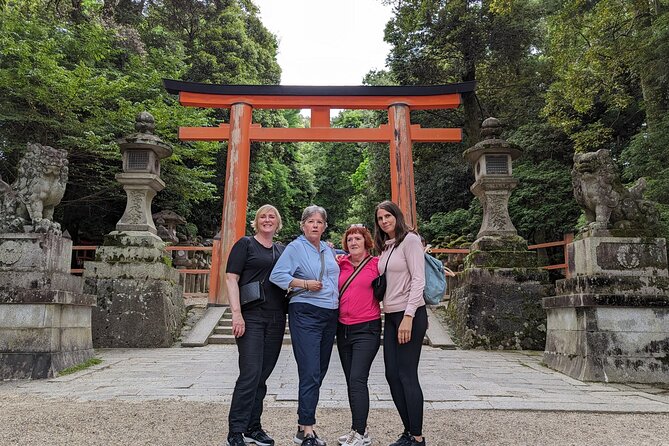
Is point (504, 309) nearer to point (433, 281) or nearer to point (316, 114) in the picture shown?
point (433, 281)

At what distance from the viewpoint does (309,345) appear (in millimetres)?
2838

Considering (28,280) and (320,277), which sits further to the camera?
(28,280)

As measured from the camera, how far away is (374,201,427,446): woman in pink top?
9.02 feet

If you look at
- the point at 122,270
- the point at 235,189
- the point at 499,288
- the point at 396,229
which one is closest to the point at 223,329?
the point at 122,270

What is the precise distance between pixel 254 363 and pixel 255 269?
0.53 metres

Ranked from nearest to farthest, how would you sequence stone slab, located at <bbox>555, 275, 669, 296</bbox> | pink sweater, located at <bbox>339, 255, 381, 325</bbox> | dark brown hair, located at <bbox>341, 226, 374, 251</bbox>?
pink sweater, located at <bbox>339, 255, 381, 325</bbox>
dark brown hair, located at <bbox>341, 226, 374, 251</bbox>
stone slab, located at <bbox>555, 275, 669, 296</bbox>

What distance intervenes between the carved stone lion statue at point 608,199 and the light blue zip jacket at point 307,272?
388 centimetres

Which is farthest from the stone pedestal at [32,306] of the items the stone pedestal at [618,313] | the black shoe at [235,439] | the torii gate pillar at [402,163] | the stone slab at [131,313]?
the torii gate pillar at [402,163]

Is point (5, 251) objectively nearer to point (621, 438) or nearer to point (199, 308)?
point (199, 308)

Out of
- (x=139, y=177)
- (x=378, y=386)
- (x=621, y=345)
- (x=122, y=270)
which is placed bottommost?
(x=378, y=386)

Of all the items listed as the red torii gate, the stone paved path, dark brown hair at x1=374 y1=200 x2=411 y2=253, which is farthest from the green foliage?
dark brown hair at x1=374 y1=200 x2=411 y2=253

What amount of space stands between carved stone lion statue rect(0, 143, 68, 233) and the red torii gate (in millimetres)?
4376

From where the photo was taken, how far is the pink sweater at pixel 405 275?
112 inches

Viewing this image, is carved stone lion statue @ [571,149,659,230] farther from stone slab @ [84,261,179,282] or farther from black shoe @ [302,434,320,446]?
stone slab @ [84,261,179,282]
